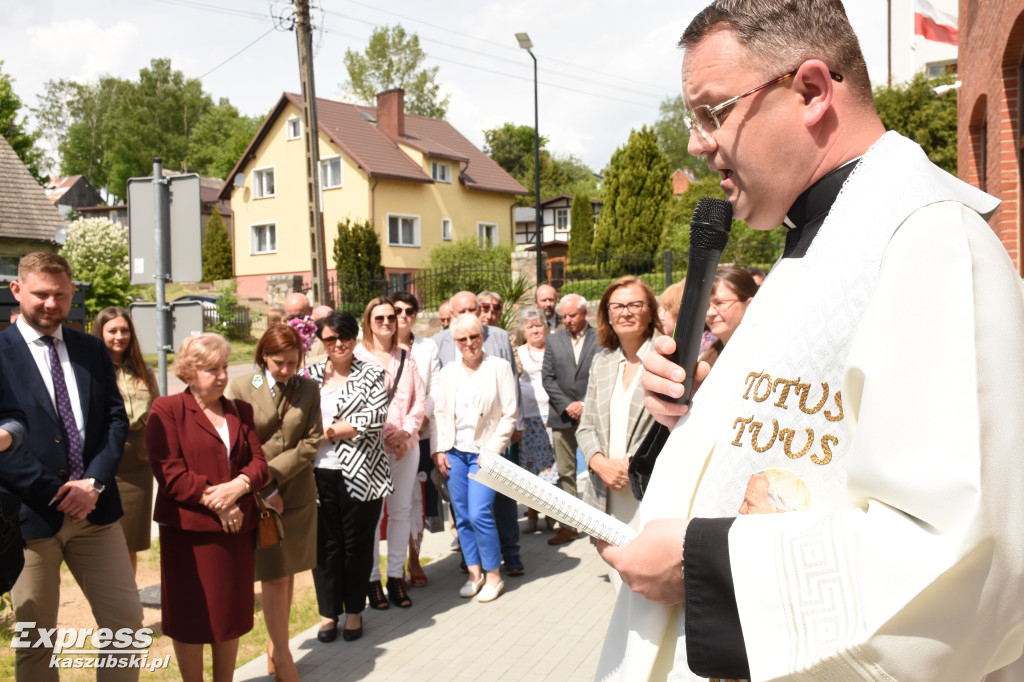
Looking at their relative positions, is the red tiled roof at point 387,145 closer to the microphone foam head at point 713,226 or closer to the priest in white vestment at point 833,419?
the microphone foam head at point 713,226

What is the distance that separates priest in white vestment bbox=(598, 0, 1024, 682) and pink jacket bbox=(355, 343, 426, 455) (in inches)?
192

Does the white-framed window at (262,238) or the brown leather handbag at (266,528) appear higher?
the white-framed window at (262,238)

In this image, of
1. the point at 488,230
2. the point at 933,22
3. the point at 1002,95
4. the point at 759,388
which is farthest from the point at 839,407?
the point at 488,230

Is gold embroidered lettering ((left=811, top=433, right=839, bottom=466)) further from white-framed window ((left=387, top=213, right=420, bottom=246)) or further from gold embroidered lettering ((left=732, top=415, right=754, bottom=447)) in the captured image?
white-framed window ((left=387, top=213, right=420, bottom=246))

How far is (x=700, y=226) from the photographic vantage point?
5.57 ft

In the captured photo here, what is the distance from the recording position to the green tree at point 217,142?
63.8m

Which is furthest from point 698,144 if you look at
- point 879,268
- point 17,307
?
point 17,307

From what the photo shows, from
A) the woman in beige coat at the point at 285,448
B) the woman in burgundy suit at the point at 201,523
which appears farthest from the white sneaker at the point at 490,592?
the woman in burgundy suit at the point at 201,523

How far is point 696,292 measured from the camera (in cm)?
165

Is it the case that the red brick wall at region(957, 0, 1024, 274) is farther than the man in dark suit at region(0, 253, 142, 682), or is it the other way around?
the red brick wall at region(957, 0, 1024, 274)

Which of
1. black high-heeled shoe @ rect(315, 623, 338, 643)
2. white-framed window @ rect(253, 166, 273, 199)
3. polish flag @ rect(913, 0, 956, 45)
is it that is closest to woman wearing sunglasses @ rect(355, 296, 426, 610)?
black high-heeled shoe @ rect(315, 623, 338, 643)

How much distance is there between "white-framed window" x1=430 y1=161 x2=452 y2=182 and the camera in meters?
38.5

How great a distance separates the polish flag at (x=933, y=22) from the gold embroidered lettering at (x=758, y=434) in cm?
1378

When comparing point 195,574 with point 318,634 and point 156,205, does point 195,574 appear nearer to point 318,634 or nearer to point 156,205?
point 318,634
